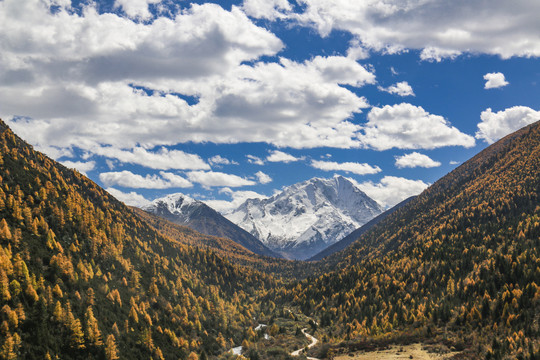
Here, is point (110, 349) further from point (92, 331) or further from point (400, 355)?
point (400, 355)

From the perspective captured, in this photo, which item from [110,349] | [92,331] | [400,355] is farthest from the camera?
[92,331]

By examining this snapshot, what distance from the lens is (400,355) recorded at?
129750 mm

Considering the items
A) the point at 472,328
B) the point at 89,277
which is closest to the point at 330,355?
the point at 472,328

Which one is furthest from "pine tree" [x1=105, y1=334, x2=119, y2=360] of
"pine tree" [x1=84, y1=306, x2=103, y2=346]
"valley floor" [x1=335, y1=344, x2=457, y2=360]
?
"valley floor" [x1=335, y1=344, x2=457, y2=360]

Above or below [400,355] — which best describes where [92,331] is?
above

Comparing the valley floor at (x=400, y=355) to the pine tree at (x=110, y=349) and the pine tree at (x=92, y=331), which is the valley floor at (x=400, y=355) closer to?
the pine tree at (x=110, y=349)

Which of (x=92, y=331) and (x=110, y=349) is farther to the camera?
(x=92, y=331)

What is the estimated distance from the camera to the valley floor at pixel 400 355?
124 m

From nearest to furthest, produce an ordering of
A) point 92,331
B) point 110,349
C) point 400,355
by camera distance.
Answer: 1. point 400,355
2. point 110,349
3. point 92,331

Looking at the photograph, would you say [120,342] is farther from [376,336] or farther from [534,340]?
[534,340]

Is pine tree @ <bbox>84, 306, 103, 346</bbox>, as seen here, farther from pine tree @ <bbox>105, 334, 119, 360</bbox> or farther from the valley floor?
the valley floor

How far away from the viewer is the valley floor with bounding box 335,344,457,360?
123750 millimetres

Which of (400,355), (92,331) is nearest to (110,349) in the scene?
(92,331)

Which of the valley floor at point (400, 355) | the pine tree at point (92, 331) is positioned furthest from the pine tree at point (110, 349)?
the valley floor at point (400, 355)
